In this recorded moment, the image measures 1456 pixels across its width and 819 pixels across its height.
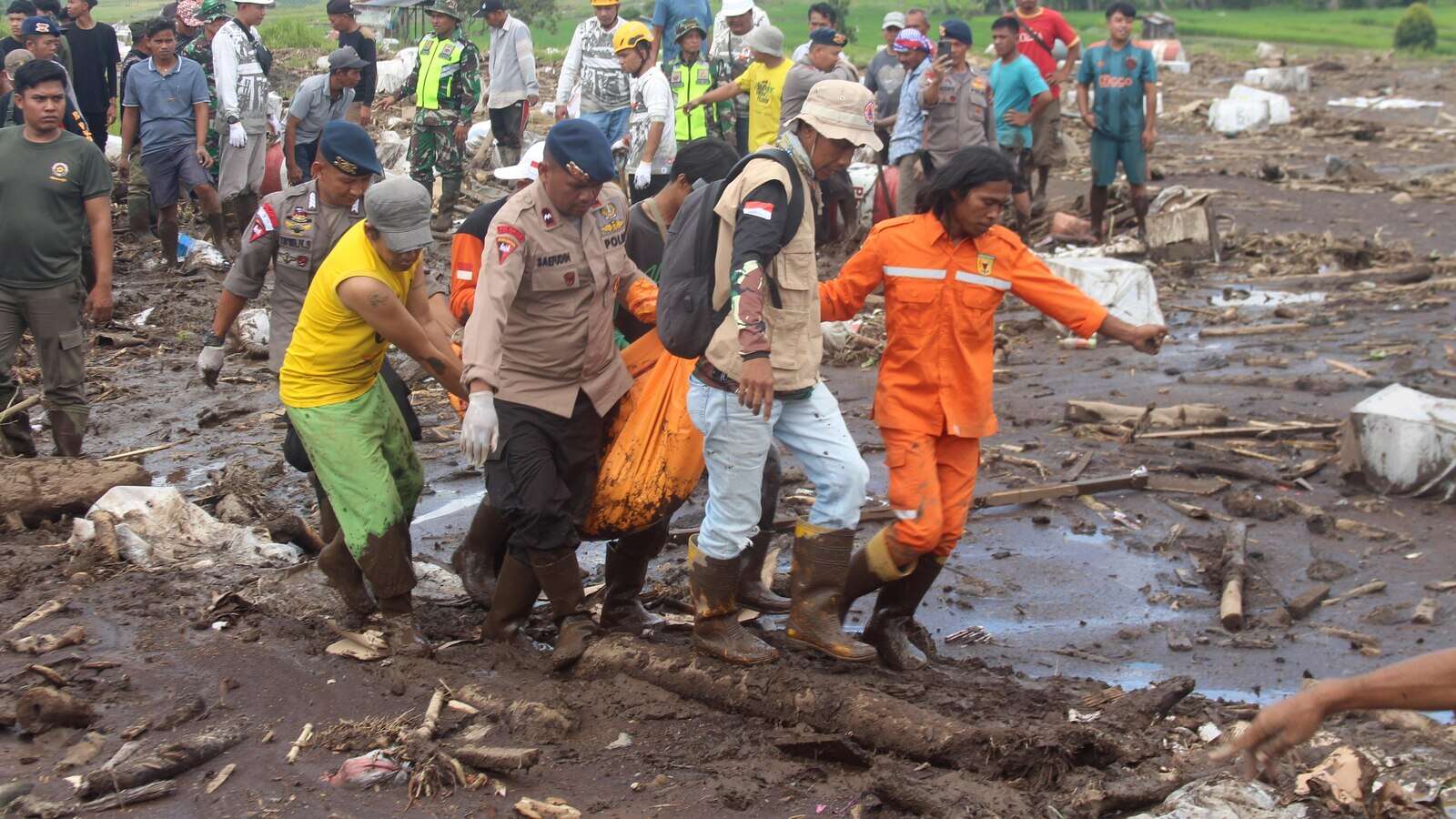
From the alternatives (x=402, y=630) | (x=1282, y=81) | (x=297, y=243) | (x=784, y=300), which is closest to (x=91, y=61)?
(x=297, y=243)

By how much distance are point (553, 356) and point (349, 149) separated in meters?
1.39

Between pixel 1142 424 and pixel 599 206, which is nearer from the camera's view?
pixel 599 206

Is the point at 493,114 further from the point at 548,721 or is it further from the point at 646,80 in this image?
the point at 548,721

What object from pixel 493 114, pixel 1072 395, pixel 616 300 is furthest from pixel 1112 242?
pixel 616 300

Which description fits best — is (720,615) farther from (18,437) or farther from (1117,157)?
(1117,157)

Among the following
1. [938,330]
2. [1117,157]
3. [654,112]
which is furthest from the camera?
[1117,157]

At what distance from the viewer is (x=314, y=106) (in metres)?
11.8

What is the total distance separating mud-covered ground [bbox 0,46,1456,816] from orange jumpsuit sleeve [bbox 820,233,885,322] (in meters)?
1.39

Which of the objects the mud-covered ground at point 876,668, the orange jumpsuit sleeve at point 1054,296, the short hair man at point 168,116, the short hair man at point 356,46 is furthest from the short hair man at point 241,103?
the orange jumpsuit sleeve at point 1054,296

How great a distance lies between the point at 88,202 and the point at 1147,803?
637 centimetres

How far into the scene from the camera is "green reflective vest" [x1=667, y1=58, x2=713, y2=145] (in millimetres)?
12117

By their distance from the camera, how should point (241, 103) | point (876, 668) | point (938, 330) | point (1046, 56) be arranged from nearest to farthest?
point (938, 330), point (876, 668), point (241, 103), point (1046, 56)

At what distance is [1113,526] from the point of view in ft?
24.4

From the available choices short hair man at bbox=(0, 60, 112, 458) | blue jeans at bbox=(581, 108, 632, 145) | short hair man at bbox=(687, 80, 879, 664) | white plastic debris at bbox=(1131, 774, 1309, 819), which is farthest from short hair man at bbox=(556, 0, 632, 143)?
white plastic debris at bbox=(1131, 774, 1309, 819)
